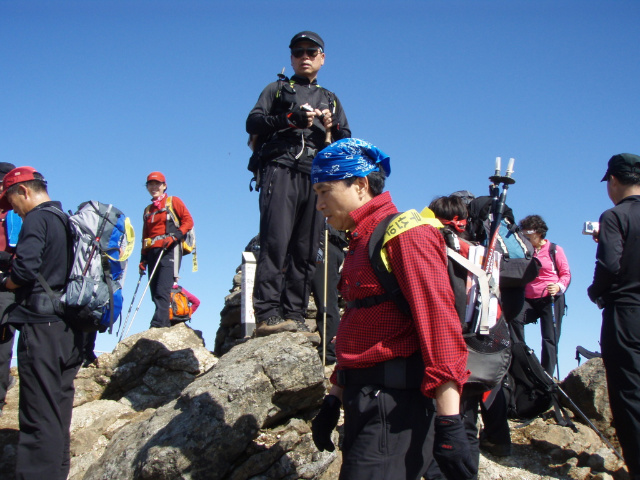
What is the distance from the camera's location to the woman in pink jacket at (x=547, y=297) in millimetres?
9328

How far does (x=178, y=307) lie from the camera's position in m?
Answer: 11.1

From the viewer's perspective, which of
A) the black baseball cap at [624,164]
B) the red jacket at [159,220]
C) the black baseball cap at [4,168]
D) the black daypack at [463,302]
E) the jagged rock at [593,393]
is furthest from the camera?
the red jacket at [159,220]

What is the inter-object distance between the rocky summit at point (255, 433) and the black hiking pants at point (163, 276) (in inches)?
101

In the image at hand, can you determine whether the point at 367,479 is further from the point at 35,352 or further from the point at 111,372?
the point at 111,372

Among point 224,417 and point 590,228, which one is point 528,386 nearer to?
point 590,228

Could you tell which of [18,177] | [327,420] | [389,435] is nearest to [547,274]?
[327,420]

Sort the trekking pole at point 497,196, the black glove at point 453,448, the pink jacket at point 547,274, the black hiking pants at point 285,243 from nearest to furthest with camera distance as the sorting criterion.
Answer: the black glove at point 453,448, the trekking pole at point 497,196, the black hiking pants at point 285,243, the pink jacket at point 547,274

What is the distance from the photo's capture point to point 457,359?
3023 millimetres

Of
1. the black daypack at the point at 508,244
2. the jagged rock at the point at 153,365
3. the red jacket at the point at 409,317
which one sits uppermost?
the black daypack at the point at 508,244

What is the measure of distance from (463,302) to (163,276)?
319 inches

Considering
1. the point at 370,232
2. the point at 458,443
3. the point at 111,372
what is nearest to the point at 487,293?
the point at 370,232

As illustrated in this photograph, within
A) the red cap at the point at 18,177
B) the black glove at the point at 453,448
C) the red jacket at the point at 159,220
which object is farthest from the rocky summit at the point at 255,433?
the red jacket at the point at 159,220

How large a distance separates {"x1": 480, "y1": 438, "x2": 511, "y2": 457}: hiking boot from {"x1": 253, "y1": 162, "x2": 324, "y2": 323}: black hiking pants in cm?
248

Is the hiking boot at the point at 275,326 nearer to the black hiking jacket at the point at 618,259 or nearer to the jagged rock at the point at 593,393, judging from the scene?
the black hiking jacket at the point at 618,259
